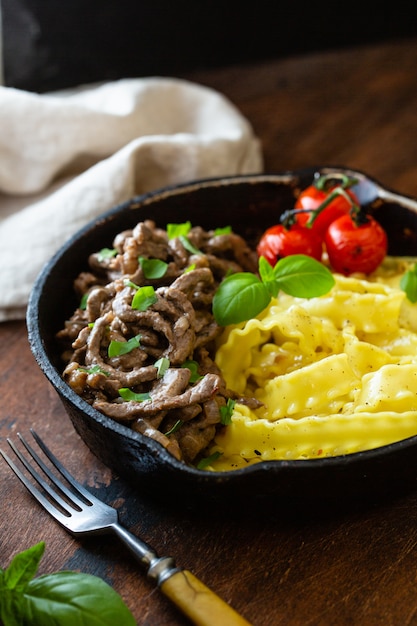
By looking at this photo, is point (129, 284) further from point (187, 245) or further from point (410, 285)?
point (410, 285)

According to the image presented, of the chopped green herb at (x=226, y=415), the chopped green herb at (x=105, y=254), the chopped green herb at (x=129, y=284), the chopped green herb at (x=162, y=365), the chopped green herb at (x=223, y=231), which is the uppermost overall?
the chopped green herb at (x=129, y=284)

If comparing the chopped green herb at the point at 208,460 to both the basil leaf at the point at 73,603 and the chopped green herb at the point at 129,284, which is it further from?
the chopped green herb at the point at 129,284

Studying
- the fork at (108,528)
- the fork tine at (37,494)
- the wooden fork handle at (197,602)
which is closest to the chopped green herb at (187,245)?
the fork at (108,528)

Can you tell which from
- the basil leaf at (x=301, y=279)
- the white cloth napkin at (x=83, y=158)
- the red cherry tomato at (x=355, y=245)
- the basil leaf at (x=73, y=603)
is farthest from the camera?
the white cloth napkin at (x=83, y=158)

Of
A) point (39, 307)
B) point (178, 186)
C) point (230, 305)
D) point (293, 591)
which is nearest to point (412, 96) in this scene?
point (178, 186)

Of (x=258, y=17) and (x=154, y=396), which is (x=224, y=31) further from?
(x=154, y=396)

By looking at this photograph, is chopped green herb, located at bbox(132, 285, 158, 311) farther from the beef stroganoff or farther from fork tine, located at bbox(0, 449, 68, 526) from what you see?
fork tine, located at bbox(0, 449, 68, 526)

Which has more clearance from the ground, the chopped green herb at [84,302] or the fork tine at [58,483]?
the chopped green herb at [84,302]
